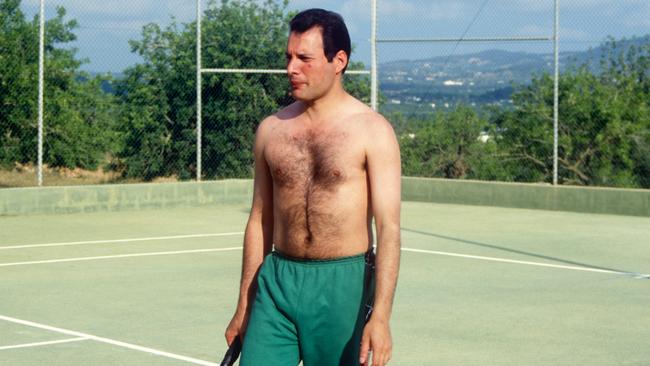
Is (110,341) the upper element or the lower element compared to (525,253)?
lower

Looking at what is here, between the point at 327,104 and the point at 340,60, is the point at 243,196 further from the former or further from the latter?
the point at 340,60

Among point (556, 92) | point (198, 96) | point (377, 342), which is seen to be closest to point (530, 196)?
point (556, 92)

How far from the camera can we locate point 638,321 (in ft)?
32.1

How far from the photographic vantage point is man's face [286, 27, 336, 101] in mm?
4516

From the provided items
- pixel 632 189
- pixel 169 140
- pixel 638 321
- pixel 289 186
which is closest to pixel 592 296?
pixel 638 321

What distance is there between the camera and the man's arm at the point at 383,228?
4.38 metres

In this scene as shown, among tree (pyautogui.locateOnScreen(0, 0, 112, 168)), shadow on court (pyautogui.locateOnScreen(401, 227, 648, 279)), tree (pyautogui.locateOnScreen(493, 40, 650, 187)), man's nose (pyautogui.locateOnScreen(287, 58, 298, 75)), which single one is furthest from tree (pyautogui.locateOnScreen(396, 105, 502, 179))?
man's nose (pyautogui.locateOnScreen(287, 58, 298, 75))

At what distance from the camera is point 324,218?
4.66 m

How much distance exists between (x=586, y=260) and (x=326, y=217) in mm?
9607

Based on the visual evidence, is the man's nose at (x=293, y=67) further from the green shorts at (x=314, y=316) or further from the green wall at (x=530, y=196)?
the green wall at (x=530, y=196)

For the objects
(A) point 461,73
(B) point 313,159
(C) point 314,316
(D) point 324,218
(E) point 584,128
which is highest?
(A) point 461,73

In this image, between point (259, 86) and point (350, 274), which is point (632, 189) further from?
point (350, 274)

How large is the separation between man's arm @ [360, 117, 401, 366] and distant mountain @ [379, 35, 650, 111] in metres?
16.0

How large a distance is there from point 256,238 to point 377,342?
2.43 ft
